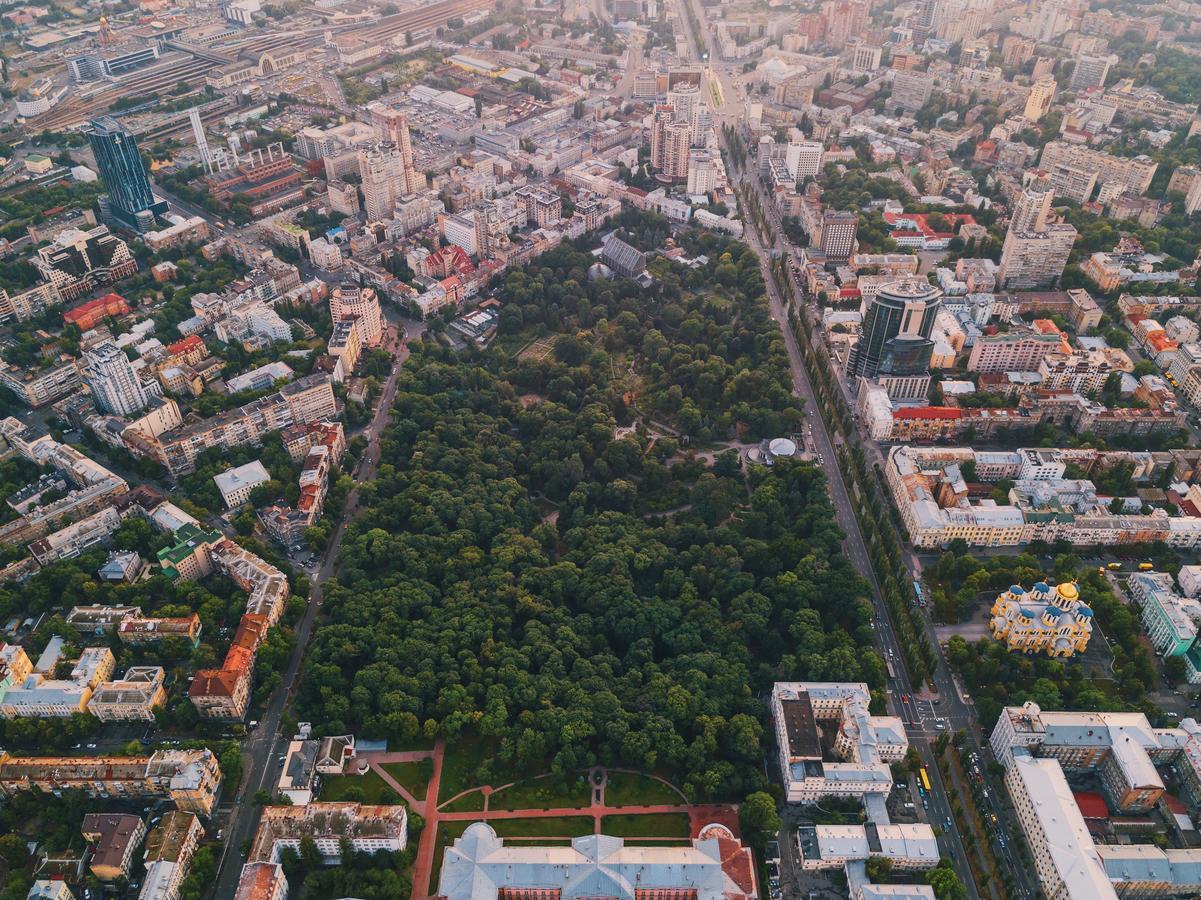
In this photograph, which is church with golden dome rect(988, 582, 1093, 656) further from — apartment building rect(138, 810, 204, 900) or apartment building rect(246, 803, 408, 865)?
apartment building rect(138, 810, 204, 900)

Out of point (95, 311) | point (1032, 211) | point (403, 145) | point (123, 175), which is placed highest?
point (1032, 211)

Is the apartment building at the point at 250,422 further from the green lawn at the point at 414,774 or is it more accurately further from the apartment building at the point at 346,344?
the green lawn at the point at 414,774

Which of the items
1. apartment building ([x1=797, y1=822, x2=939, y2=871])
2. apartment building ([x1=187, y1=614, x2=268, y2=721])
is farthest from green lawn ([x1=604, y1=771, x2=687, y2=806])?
apartment building ([x1=187, y1=614, x2=268, y2=721])

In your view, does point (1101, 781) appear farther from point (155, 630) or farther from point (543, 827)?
point (155, 630)

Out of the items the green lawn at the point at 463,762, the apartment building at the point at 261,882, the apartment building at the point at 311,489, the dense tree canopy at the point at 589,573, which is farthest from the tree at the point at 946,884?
the apartment building at the point at 311,489

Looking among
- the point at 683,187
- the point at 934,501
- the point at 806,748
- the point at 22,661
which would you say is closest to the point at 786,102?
the point at 683,187

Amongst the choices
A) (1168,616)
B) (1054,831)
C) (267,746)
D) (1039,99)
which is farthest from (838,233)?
(267,746)
